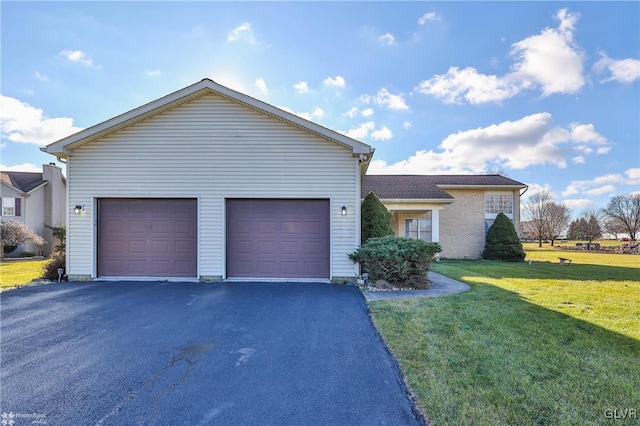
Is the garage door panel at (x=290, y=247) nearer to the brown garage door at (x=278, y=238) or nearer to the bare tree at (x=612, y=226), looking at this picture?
the brown garage door at (x=278, y=238)

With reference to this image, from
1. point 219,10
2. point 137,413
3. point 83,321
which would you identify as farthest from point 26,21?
point 137,413

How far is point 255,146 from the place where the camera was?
320 inches

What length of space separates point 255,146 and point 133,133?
3662 mm

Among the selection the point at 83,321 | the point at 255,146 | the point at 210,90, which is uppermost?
the point at 210,90

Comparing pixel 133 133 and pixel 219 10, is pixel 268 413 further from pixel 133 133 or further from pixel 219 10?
pixel 219 10

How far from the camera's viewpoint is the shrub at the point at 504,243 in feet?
50.2

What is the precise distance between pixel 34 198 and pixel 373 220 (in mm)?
23476

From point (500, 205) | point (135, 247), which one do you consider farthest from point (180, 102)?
point (500, 205)

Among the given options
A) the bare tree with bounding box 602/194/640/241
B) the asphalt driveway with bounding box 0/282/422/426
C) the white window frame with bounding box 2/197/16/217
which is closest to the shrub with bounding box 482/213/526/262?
the asphalt driveway with bounding box 0/282/422/426

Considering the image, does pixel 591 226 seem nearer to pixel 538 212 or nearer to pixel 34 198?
pixel 538 212

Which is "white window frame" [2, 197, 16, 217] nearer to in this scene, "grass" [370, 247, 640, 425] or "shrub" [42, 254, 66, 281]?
"shrub" [42, 254, 66, 281]

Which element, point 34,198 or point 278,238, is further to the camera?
point 34,198

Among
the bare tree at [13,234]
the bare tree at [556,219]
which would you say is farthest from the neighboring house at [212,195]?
the bare tree at [556,219]

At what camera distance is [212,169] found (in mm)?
8125
